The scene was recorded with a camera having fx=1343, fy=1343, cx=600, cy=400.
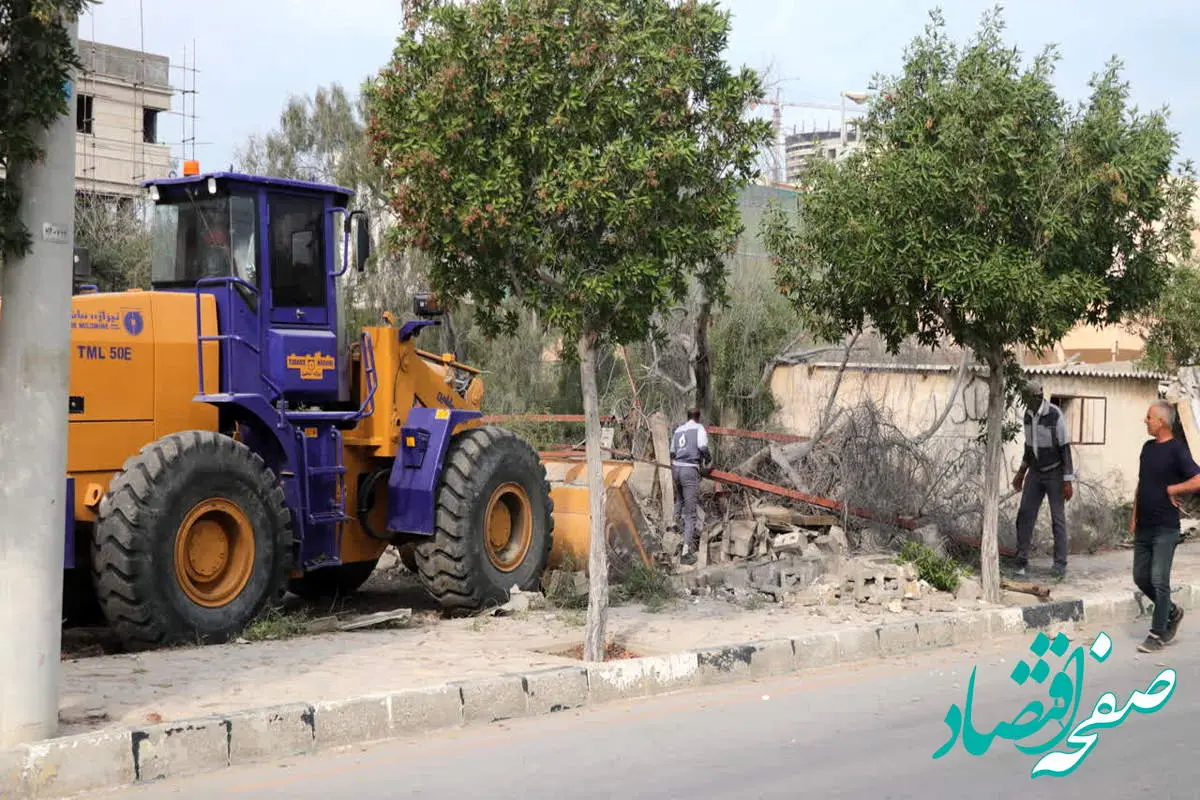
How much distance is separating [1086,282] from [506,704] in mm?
6331

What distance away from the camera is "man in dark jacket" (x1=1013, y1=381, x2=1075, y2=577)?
560 inches

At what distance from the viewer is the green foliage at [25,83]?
624 cm

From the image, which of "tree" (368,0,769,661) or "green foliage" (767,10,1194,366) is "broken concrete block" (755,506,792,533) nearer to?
"green foliage" (767,10,1194,366)

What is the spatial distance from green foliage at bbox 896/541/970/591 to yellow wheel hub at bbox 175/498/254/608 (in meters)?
6.22

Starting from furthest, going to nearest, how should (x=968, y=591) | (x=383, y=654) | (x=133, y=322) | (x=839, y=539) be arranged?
(x=839, y=539) < (x=968, y=591) < (x=133, y=322) < (x=383, y=654)

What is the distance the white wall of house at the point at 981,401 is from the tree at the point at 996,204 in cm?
636

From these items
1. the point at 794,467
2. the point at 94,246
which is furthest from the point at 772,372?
the point at 94,246

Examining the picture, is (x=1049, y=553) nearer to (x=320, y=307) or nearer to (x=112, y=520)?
(x=320, y=307)

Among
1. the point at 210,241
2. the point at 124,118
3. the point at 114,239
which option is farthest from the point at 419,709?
the point at 124,118

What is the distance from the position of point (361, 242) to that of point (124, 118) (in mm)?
36242

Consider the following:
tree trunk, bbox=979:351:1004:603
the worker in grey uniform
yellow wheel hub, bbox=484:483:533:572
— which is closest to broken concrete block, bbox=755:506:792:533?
the worker in grey uniform

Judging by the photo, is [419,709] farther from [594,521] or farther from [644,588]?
[644,588]

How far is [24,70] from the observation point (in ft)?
20.6

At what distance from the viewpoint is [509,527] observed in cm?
1198
